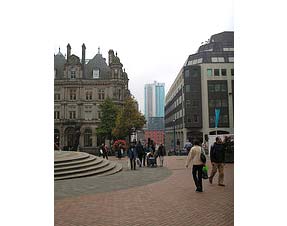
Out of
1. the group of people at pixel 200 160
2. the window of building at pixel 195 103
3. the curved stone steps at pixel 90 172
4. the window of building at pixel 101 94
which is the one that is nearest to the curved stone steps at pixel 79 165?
the curved stone steps at pixel 90 172

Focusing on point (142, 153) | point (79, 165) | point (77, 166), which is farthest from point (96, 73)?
point (142, 153)

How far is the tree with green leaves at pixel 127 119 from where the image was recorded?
8430 millimetres

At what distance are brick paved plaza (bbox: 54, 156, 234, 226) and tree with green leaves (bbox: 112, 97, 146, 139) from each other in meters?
1.64

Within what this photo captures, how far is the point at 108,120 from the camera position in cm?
835

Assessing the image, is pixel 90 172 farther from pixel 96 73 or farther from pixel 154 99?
pixel 154 99

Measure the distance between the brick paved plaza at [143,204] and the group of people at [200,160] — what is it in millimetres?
273

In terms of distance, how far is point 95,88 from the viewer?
8984 mm

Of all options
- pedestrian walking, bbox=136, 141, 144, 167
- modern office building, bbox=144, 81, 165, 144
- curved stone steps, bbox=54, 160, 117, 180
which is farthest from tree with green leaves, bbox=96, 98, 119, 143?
pedestrian walking, bbox=136, 141, 144, 167

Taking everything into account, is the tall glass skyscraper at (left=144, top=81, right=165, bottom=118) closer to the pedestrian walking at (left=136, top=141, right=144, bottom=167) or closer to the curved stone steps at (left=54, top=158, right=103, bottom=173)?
the curved stone steps at (left=54, top=158, right=103, bottom=173)

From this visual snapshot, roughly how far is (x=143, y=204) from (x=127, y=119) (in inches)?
→ 136

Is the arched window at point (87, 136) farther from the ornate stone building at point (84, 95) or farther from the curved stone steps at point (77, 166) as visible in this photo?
the curved stone steps at point (77, 166)

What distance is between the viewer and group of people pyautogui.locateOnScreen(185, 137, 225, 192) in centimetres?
682
